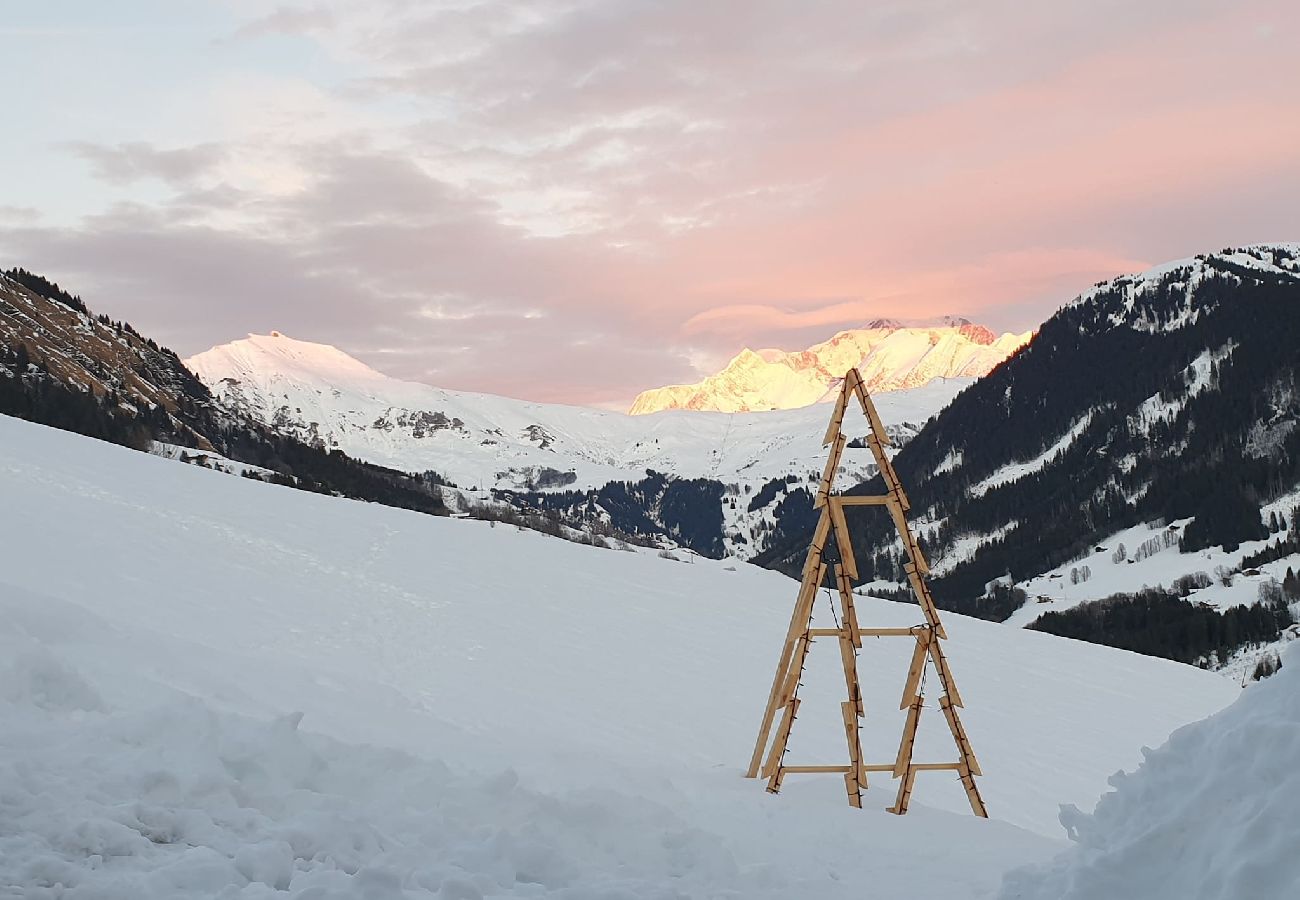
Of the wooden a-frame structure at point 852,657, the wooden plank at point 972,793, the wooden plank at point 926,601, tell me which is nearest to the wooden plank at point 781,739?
the wooden a-frame structure at point 852,657

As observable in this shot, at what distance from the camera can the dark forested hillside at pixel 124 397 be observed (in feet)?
322

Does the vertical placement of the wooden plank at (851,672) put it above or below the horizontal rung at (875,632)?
below

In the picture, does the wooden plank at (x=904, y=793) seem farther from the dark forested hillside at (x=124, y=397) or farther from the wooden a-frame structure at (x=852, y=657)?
the dark forested hillside at (x=124, y=397)

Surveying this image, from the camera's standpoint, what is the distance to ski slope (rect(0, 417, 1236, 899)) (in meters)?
8.34

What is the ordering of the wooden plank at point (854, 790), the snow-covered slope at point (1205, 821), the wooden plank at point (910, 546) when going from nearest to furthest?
1. the snow-covered slope at point (1205, 821)
2. the wooden plank at point (854, 790)
3. the wooden plank at point (910, 546)

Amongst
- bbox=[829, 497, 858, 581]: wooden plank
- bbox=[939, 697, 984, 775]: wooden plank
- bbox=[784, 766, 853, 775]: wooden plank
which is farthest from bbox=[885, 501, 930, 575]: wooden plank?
bbox=[784, 766, 853, 775]: wooden plank

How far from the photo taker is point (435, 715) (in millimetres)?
15688

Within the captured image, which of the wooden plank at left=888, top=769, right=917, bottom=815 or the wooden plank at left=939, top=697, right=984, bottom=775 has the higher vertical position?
the wooden plank at left=939, top=697, right=984, bottom=775

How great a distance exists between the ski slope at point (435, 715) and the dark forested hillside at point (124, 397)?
64.1 m

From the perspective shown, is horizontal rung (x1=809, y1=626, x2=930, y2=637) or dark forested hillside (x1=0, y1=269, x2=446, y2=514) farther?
dark forested hillside (x1=0, y1=269, x2=446, y2=514)

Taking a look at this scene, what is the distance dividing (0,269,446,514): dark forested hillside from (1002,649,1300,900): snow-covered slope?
281 feet

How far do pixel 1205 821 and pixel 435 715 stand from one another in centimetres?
1111

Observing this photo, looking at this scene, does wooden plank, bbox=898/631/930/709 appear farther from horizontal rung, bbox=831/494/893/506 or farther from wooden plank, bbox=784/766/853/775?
horizontal rung, bbox=831/494/893/506

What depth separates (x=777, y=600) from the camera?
31.9m
